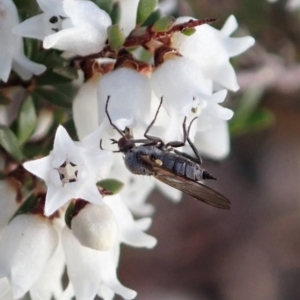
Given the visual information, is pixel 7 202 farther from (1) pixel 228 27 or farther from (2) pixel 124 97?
(1) pixel 228 27

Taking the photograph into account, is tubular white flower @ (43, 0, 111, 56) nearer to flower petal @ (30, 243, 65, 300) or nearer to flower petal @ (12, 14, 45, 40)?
flower petal @ (12, 14, 45, 40)

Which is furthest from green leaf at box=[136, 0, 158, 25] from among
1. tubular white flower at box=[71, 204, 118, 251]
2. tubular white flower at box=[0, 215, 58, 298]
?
tubular white flower at box=[0, 215, 58, 298]

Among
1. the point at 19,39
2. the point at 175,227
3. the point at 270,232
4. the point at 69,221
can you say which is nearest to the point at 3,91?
the point at 19,39

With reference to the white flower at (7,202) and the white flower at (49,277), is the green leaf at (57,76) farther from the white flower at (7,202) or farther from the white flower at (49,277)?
the white flower at (49,277)

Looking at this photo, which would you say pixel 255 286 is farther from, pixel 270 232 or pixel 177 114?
pixel 177 114

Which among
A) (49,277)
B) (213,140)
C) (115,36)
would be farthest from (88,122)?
(213,140)

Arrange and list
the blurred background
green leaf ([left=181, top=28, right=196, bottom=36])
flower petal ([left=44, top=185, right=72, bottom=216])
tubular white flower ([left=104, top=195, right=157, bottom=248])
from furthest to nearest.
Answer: the blurred background → tubular white flower ([left=104, top=195, right=157, bottom=248]) → green leaf ([left=181, top=28, right=196, bottom=36]) → flower petal ([left=44, top=185, right=72, bottom=216])

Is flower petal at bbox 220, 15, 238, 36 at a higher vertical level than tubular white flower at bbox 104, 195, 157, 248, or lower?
higher
